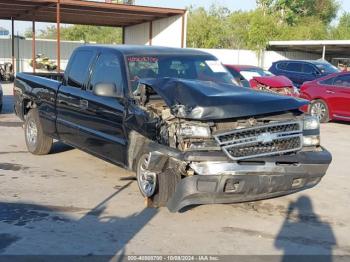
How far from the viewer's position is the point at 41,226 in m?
5.26

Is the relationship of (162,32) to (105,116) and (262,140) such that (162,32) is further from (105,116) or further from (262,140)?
(262,140)

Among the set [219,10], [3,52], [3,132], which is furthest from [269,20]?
[3,132]

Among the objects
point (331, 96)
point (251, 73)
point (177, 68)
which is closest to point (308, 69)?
point (251, 73)

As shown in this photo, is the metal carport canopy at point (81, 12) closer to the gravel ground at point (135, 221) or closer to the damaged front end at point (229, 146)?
the gravel ground at point (135, 221)

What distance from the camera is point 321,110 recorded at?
14.8 metres

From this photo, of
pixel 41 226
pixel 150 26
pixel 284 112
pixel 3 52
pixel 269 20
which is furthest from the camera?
pixel 269 20

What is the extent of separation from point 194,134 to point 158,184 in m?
0.75

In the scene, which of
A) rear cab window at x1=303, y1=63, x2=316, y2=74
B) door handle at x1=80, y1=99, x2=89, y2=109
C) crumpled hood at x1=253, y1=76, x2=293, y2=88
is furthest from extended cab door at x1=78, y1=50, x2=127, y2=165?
rear cab window at x1=303, y1=63, x2=316, y2=74

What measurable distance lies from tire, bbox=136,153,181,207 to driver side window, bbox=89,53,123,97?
101 cm

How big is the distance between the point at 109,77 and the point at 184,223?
7.84 feet

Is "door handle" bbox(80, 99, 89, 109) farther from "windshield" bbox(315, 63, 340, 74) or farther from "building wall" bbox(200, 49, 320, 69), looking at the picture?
"building wall" bbox(200, 49, 320, 69)

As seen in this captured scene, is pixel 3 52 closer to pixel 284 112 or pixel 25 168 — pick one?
pixel 25 168

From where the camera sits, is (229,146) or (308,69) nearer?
(229,146)

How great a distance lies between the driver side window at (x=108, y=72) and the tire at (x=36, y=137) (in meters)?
1.89
